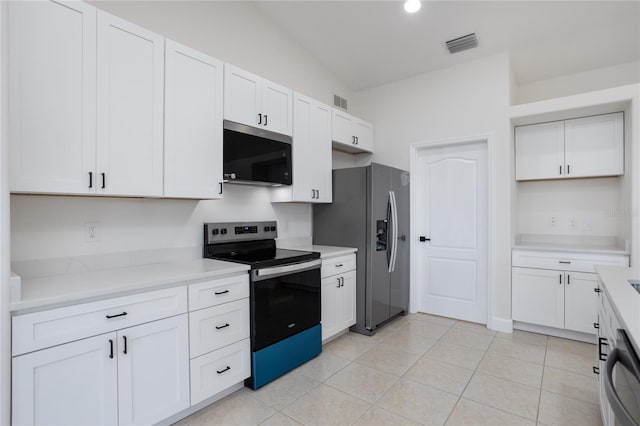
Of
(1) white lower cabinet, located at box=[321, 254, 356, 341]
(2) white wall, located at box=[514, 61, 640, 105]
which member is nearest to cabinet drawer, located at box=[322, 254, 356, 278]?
(1) white lower cabinet, located at box=[321, 254, 356, 341]

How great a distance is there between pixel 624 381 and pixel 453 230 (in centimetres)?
296

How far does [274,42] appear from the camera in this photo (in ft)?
11.2

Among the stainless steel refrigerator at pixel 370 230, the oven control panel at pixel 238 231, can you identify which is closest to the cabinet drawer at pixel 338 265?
the stainless steel refrigerator at pixel 370 230

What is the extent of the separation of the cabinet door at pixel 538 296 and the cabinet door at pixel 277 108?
2.85 metres

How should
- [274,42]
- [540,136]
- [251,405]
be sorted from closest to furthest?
[251,405]
[274,42]
[540,136]

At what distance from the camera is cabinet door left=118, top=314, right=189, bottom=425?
1.70 m

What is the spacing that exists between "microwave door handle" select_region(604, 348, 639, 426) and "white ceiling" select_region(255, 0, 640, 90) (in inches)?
115

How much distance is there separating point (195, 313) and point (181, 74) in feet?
5.20

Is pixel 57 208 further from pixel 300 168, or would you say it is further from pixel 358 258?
pixel 358 258

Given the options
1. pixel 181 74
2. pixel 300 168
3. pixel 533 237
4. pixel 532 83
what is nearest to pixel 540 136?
pixel 532 83

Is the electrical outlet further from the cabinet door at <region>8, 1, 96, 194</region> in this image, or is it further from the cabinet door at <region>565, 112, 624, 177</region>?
the cabinet door at <region>565, 112, 624, 177</region>

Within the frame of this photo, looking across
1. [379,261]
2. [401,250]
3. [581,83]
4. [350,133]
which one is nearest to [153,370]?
[379,261]

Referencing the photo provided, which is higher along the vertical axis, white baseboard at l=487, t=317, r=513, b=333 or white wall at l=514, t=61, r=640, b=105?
white wall at l=514, t=61, r=640, b=105

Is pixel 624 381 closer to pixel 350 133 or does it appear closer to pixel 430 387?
pixel 430 387
